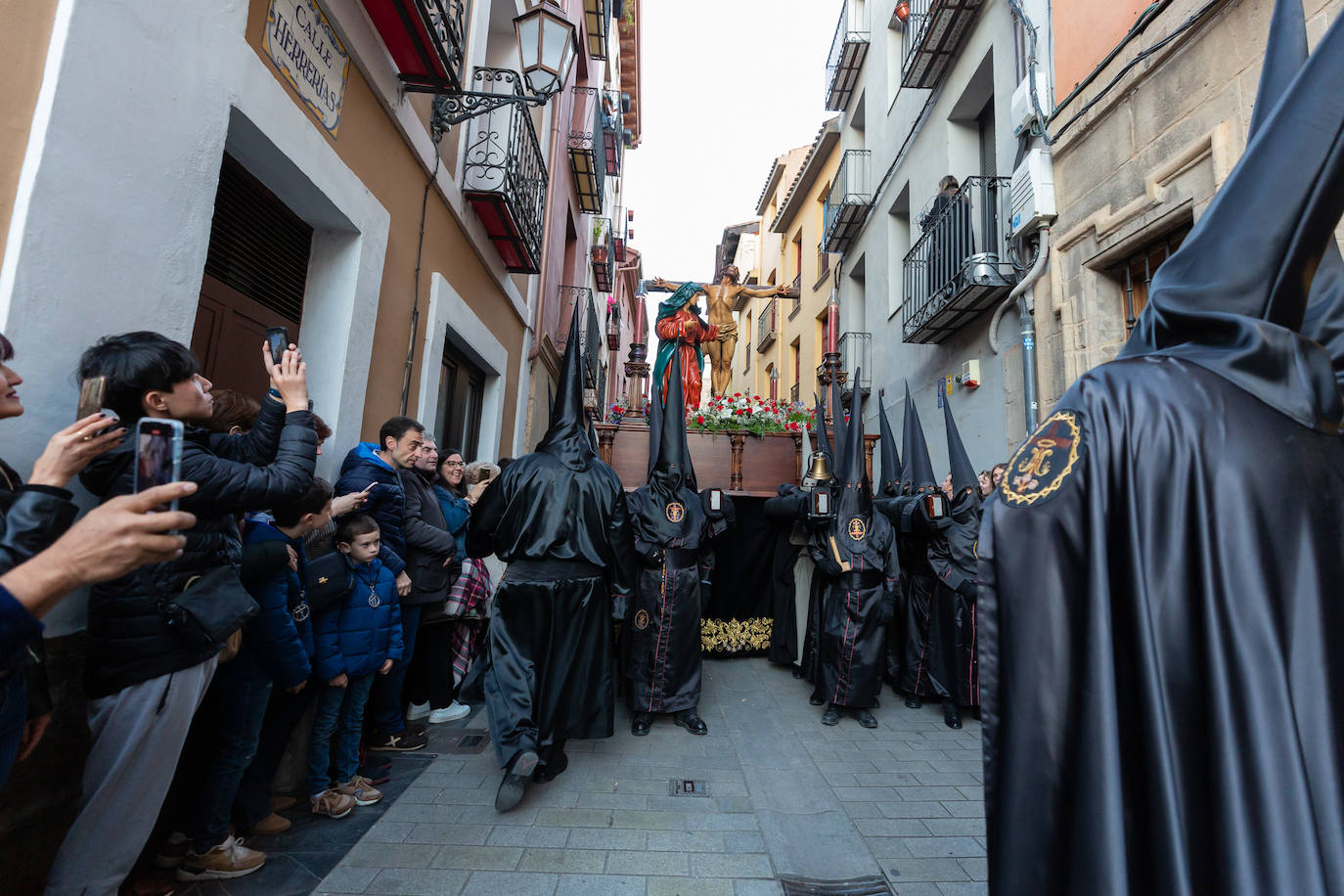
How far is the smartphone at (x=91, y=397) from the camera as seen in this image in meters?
1.61

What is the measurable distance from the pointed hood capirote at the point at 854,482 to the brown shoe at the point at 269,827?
385cm

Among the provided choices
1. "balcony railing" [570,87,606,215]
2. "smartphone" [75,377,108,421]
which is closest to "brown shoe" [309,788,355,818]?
"smartphone" [75,377,108,421]

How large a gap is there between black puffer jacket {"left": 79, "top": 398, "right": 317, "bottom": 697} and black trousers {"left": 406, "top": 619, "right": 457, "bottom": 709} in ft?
7.07

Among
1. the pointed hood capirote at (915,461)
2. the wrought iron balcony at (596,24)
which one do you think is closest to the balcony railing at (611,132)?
the wrought iron balcony at (596,24)

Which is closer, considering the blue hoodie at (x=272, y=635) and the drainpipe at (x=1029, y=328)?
the blue hoodie at (x=272, y=635)

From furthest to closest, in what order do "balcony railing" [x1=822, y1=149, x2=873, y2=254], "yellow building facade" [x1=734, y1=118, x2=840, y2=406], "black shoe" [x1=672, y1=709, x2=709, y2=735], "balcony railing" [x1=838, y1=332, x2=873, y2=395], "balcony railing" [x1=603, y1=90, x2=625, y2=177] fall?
"yellow building facade" [x1=734, y1=118, x2=840, y2=406]
"balcony railing" [x1=603, y1=90, x2=625, y2=177]
"balcony railing" [x1=822, y1=149, x2=873, y2=254]
"balcony railing" [x1=838, y1=332, x2=873, y2=395]
"black shoe" [x1=672, y1=709, x2=709, y2=735]

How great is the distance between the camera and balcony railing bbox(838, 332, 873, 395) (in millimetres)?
11258

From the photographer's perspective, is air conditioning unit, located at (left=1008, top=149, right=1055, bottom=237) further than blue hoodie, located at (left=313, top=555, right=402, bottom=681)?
Yes

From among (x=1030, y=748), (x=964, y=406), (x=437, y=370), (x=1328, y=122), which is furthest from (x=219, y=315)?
(x=964, y=406)

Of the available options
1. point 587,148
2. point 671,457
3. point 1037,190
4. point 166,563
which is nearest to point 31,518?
point 166,563

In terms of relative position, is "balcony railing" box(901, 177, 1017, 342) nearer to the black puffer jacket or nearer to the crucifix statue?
the crucifix statue

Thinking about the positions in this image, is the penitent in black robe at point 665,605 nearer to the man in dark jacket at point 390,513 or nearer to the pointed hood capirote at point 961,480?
the man in dark jacket at point 390,513

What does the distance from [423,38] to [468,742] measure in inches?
173

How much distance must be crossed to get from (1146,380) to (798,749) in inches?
Result: 142
